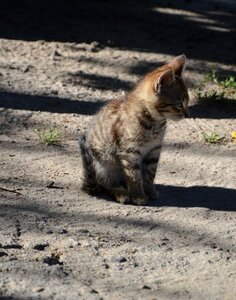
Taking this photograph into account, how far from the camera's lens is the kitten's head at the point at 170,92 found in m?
6.55

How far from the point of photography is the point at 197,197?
22.8 feet

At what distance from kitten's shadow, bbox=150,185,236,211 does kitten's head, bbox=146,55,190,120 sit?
0.79 m

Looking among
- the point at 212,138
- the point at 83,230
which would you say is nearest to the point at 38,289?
the point at 83,230

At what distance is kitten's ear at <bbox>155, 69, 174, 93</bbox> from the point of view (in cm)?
651

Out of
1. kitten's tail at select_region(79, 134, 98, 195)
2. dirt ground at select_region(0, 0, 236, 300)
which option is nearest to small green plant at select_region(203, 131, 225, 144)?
dirt ground at select_region(0, 0, 236, 300)

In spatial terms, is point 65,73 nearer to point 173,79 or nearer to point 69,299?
point 173,79

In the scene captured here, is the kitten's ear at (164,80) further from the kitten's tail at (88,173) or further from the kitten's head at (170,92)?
the kitten's tail at (88,173)

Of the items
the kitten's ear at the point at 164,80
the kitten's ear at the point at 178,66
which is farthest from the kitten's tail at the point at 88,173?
the kitten's ear at the point at 178,66

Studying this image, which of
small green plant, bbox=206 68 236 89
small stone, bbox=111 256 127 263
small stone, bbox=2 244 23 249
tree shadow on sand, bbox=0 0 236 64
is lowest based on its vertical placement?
small stone, bbox=2 244 23 249

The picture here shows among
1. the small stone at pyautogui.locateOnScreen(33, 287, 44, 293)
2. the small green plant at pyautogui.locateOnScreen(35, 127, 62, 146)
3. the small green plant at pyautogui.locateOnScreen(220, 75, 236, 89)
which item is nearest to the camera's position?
the small stone at pyautogui.locateOnScreen(33, 287, 44, 293)

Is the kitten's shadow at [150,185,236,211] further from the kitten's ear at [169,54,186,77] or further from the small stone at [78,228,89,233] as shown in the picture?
the kitten's ear at [169,54,186,77]

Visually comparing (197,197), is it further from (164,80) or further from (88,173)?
(164,80)

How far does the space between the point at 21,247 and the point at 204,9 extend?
11353 mm

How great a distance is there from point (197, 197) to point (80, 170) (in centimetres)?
129
